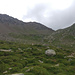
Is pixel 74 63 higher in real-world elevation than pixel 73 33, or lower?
lower

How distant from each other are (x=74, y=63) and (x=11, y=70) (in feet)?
53.2

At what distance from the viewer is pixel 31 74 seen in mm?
16328

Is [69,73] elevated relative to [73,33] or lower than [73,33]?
lower

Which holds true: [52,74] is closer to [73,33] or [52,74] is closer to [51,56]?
[51,56]

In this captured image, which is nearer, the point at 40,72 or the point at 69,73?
the point at 40,72

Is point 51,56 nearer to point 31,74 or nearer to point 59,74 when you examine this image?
point 59,74

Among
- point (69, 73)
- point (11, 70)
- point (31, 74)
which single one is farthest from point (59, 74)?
point (11, 70)

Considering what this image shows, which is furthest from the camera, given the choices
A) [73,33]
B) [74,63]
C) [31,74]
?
[73,33]

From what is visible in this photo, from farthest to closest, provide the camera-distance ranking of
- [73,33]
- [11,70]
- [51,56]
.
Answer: [73,33], [51,56], [11,70]

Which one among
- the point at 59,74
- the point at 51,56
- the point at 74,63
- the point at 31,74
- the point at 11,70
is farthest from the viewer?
the point at 51,56

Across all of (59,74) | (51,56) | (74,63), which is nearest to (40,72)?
(59,74)

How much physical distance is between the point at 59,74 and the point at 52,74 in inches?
50.4

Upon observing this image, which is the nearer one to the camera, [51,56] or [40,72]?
[40,72]

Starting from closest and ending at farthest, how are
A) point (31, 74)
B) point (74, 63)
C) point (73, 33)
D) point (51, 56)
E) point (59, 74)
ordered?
point (31, 74), point (59, 74), point (74, 63), point (51, 56), point (73, 33)
